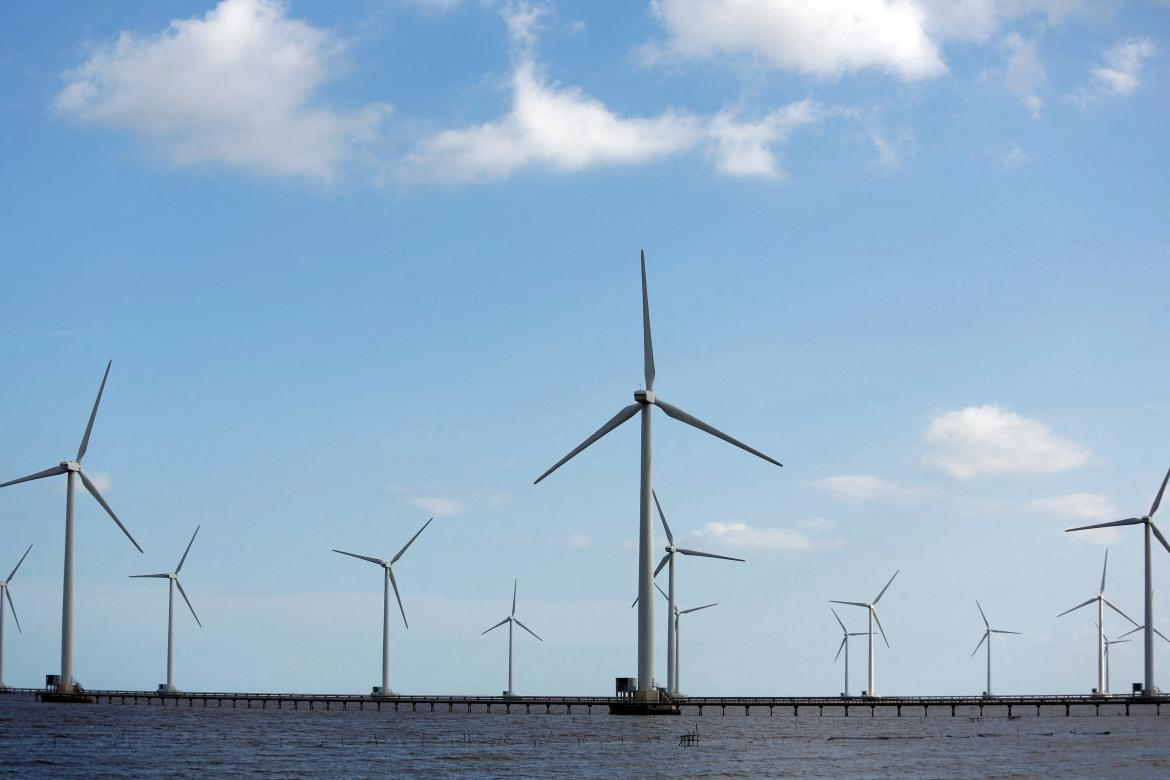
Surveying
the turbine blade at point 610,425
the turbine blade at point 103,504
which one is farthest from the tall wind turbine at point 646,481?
the turbine blade at point 103,504

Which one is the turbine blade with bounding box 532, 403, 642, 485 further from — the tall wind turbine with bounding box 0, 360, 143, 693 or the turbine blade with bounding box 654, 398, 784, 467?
the tall wind turbine with bounding box 0, 360, 143, 693

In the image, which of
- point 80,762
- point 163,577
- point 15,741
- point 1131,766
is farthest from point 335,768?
point 163,577

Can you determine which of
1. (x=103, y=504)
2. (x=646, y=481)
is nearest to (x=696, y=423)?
(x=646, y=481)

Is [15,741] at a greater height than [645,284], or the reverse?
[645,284]

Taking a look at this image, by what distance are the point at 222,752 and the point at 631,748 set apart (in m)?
23.6

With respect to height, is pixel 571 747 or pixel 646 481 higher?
pixel 646 481

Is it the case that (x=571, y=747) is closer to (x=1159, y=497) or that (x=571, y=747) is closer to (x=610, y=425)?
(x=610, y=425)

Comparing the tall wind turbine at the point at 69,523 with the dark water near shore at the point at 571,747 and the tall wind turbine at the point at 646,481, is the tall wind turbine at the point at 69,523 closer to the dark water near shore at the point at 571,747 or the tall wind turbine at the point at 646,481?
the dark water near shore at the point at 571,747

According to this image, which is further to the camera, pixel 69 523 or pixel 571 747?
pixel 69 523

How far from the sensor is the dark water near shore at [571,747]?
225 ft

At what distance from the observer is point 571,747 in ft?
280

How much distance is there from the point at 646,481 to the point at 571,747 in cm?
2841

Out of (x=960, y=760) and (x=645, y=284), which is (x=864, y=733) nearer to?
(x=960, y=760)

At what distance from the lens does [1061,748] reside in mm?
88125
